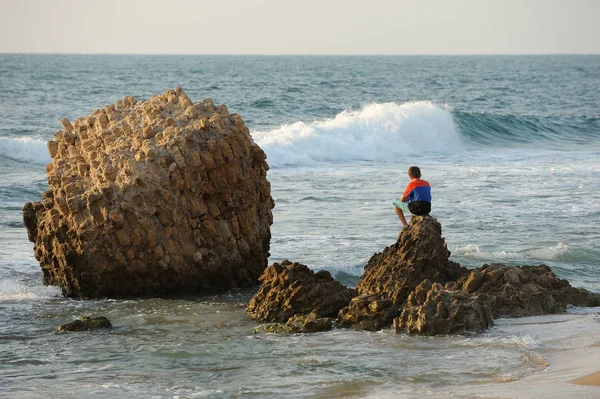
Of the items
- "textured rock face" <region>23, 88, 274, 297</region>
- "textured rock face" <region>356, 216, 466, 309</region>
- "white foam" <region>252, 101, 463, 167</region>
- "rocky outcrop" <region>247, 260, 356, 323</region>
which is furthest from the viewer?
"white foam" <region>252, 101, 463, 167</region>

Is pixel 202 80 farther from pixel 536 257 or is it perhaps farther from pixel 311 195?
pixel 536 257

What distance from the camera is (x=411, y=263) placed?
10203 millimetres

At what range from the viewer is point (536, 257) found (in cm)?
1330

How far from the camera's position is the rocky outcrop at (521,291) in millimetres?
9969

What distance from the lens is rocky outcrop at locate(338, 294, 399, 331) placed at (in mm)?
9430

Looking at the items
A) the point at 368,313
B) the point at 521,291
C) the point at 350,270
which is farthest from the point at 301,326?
the point at 350,270

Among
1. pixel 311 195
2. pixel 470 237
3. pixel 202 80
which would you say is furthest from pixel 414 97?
pixel 470 237

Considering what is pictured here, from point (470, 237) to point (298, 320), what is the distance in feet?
18.9

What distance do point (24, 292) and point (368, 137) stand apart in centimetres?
1966

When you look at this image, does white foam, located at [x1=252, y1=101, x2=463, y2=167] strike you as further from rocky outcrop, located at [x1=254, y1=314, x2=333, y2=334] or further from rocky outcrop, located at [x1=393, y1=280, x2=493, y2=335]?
rocky outcrop, located at [x1=393, y1=280, x2=493, y2=335]

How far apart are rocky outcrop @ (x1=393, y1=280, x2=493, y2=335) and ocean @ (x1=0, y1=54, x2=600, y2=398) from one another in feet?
0.49

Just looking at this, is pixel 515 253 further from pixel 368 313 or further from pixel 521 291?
pixel 368 313

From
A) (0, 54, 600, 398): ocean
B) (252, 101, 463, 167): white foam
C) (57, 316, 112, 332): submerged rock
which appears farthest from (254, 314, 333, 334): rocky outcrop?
(252, 101, 463, 167): white foam

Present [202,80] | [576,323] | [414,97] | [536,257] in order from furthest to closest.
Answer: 1. [202,80]
2. [414,97]
3. [536,257]
4. [576,323]
